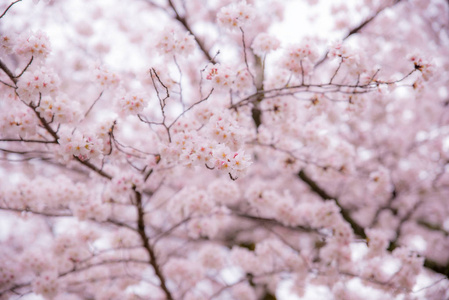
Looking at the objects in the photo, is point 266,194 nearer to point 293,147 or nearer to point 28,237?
point 293,147

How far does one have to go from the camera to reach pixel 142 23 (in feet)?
27.5

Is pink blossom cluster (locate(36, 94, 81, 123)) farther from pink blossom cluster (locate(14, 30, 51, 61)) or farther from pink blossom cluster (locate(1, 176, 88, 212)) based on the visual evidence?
pink blossom cluster (locate(1, 176, 88, 212))

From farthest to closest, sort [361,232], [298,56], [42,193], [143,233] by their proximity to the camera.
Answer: [361,232] → [143,233] → [42,193] → [298,56]

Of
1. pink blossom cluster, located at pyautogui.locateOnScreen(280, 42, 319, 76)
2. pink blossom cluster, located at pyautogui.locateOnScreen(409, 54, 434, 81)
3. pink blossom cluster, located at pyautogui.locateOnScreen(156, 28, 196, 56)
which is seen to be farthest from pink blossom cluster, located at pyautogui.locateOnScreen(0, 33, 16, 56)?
pink blossom cluster, located at pyautogui.locateOnScreen(409, 54, 434, 81)

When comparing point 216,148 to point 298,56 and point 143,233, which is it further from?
point 143,233

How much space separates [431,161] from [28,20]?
9.70 m

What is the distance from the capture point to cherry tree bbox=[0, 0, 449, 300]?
282cm

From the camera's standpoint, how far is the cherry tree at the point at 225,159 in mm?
2824

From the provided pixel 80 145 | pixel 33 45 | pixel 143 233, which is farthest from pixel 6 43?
pixel 143 233

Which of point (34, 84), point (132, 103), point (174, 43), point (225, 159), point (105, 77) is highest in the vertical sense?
point (174, 43)

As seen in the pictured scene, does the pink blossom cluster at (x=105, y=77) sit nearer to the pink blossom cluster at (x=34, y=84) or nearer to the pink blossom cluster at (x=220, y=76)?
the pink blossom cluster at (x=34, y=84)

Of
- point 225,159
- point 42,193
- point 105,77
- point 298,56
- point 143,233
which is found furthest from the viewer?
point 143,233

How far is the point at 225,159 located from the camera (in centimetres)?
234

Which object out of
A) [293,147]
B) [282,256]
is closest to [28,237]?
[282,256]
